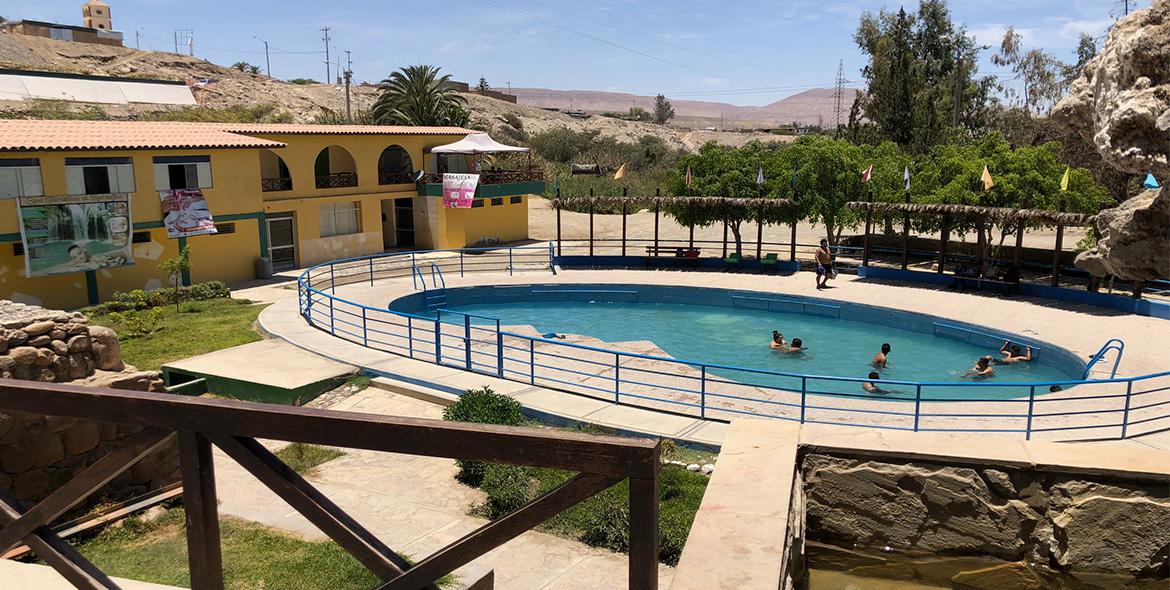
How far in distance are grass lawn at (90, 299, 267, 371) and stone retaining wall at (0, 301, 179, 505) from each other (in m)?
7.00

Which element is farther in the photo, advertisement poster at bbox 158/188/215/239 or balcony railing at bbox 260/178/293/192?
balcony railing at bbox 260/178/293/192

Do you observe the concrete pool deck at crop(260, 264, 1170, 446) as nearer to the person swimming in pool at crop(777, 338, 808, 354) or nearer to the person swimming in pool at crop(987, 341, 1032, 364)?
the person swimming in pool at crop(987, 341, 1032, 364)

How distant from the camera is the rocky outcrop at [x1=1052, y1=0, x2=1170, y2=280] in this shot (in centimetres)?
902

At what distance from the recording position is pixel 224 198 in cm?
2728

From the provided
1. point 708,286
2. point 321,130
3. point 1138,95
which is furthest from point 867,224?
point 321,130

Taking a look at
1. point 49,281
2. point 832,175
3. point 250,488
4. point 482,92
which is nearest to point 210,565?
point 250,488

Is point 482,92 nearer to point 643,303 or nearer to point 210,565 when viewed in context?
point 643,303

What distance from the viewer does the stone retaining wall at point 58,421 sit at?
8117 millimetres

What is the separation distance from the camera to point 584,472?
2.14 m

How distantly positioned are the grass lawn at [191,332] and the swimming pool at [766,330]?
460 centimetres

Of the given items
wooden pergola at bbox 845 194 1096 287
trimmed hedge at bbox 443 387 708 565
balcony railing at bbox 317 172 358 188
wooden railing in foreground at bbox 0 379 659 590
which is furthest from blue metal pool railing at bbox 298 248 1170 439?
balcony railing at bbox 317 172 358 188

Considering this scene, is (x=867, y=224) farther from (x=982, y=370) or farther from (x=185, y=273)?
(x=185, y=273)

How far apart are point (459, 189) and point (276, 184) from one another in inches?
284

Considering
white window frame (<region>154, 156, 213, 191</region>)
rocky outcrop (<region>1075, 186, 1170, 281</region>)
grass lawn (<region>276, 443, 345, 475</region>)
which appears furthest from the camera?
white window frame (<region>154, 156, 213, 191</region>)
